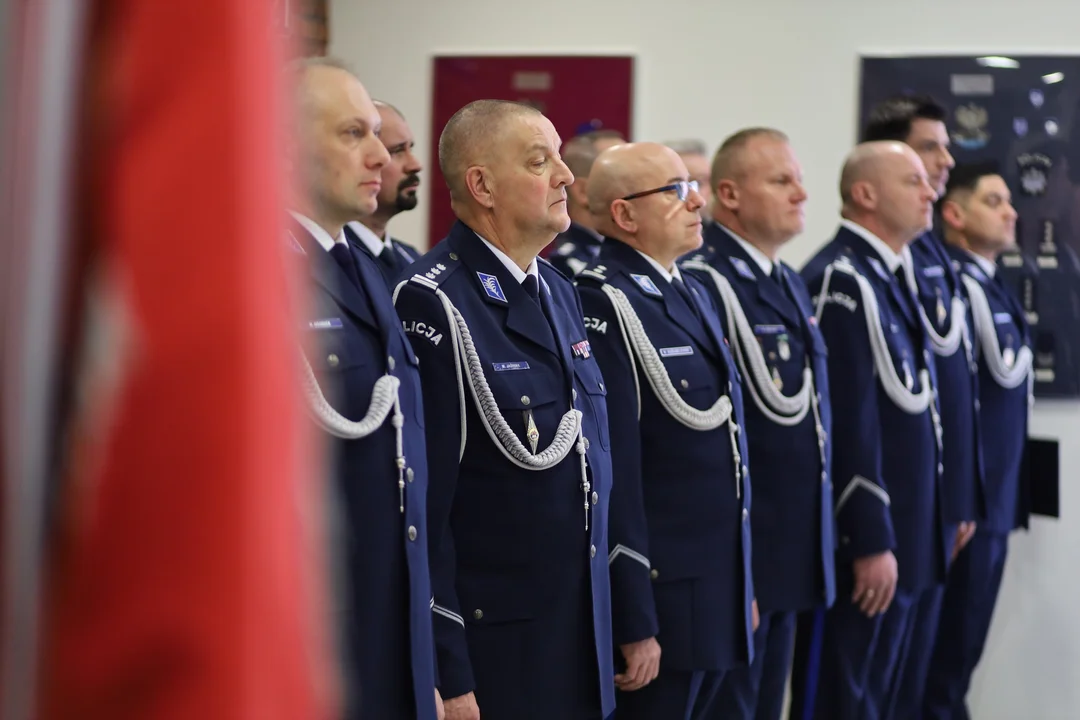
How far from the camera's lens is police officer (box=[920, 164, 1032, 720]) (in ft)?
14.3

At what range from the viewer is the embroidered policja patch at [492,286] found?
7.69ft

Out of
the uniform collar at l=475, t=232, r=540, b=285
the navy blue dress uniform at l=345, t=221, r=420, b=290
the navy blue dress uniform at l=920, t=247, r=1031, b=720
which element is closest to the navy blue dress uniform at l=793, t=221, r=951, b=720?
the navy blue dress uniform at l=920, t=247, r=1031, b=720

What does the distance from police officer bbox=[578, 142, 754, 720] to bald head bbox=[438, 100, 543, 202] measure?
18.6 inches

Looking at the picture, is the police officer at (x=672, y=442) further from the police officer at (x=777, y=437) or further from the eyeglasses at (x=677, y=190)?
the police officer at (x=777, y=437)

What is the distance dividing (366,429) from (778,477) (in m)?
1.56

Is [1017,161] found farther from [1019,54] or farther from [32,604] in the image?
[32,604]

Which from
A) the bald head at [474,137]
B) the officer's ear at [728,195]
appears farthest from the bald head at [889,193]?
the bald head at [474,137]

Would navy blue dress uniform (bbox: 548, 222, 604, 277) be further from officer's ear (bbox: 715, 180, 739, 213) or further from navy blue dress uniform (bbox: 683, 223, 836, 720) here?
navy blue dress uniform (bbox: 683, 223, 836, 720)

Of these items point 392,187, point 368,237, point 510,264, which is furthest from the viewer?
point 392,187

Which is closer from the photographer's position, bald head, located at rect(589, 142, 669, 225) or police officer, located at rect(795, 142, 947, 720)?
bald head, located at rect(589, 142, 669, 225)

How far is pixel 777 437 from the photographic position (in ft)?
10.5

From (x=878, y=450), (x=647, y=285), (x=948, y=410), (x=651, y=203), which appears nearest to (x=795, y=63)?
(x=948, y=410)

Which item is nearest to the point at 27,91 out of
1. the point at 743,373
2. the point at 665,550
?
the point at 665,550

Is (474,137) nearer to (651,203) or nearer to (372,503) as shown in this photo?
(651,203)
